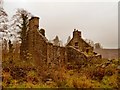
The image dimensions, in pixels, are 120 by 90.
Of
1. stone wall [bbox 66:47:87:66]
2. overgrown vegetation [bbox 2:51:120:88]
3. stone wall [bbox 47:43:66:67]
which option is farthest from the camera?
stone wall [bbox 66:47:87:66]

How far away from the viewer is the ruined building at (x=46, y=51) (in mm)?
6875

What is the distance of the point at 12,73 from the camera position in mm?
6465

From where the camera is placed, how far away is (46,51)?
6941 mm

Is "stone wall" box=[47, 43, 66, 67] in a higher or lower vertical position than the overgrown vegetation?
higher

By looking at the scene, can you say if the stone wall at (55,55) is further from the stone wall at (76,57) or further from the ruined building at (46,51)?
the stone wall at (76,57)

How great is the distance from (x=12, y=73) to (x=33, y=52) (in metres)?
0.84

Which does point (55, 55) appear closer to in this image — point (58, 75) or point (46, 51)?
point (46, 51)

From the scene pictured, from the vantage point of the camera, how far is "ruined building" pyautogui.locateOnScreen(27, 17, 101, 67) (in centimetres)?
688

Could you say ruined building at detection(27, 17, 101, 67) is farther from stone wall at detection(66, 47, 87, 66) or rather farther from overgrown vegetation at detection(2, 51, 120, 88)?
overgrown vegetation at detection(2, 51, 120, 88)

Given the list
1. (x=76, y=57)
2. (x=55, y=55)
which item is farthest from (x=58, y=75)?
(x=76, y=57)

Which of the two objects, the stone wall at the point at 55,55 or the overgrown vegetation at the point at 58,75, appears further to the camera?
the stone wall at the point at 55,55

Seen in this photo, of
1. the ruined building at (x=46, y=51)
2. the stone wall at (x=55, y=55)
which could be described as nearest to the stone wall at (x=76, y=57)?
the ruined building at (x=46, y=51)

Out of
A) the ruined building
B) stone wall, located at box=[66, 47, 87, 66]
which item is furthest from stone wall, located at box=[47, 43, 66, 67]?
stone wall, located at box=[66, 47, 87, 66]

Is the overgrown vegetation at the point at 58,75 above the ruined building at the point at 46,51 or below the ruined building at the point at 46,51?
below
